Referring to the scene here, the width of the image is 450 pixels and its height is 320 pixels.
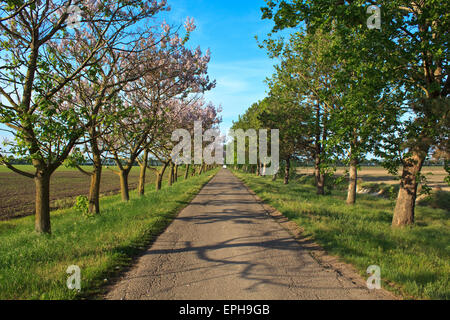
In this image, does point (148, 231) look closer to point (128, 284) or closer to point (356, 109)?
point (128, 284)

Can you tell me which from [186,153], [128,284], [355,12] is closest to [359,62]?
[355,12]

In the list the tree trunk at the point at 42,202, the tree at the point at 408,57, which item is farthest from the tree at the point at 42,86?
the tree at the point at 408,57

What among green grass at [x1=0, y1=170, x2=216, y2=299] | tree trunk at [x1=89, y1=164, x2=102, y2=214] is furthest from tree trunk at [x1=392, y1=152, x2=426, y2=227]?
tree trunk at [x1=89, y1=164, x2=102, y2=214]

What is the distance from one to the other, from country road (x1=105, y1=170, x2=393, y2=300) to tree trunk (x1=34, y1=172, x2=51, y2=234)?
12.9 ft

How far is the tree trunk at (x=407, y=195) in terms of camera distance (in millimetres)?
9383

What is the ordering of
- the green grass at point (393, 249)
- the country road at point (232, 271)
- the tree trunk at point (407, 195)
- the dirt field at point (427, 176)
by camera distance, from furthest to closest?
the dirt field at point (427, 176)
the tree trunk at point (407, 195)
the green grass at point (393, 249)
the country road at point (232, 271)

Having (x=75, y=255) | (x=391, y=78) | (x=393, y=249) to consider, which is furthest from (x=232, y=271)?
(x=391, y=78)

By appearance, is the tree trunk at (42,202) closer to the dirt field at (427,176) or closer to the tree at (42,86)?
the tree at (42,86)

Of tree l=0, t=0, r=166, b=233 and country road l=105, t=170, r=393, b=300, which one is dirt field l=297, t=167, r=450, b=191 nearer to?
country road l=105, t=170, r=393, b=300

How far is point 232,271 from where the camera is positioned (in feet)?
16.7

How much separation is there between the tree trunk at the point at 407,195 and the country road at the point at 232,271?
508 centimetres

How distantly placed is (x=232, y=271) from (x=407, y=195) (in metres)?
8.35

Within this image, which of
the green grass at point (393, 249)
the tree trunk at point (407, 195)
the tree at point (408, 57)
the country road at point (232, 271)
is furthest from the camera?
the tree trunk at point (407, 195)
